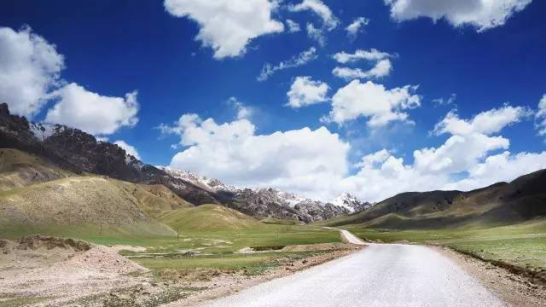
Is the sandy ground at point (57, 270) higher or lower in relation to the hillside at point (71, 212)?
lower

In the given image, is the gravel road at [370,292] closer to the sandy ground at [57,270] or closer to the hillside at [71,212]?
the sandy ground at [57,270]

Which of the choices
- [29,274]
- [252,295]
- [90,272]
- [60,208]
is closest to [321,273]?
[252,295]

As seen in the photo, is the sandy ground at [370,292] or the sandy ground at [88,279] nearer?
the sandy ground at [370,292]

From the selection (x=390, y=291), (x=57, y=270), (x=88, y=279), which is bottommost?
(x=390, y=291)

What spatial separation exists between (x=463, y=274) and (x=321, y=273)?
10934mm

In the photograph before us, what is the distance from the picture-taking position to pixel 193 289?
31.8m

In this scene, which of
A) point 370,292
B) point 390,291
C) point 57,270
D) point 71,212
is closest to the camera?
point 370,292

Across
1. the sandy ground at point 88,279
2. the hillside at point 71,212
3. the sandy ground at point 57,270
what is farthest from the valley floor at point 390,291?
the hillside at point 71,212

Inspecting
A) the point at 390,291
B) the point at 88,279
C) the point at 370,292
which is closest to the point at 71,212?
the point at 88,279

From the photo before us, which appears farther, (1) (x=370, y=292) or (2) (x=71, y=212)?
(2) (x=71, y=212)

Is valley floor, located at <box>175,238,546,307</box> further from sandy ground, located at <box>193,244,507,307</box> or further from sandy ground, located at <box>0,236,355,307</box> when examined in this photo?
sandy ground, located at <box>0,236,355,307</box>

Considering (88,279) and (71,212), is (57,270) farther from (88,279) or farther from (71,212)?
(71,212)

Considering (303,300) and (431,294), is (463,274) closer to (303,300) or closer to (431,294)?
(431,294)

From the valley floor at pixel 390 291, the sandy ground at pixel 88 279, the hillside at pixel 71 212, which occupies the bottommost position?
the valley floor at pixel 390 291
